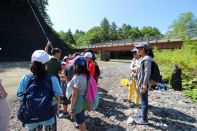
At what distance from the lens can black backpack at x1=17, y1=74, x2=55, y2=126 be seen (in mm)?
4059

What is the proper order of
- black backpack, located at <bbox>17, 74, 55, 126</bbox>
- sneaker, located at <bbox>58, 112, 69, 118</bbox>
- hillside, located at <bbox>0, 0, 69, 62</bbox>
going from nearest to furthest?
black backpack, located at <bbox>17, 74, 55, 126</bbox> → sneaker, located at <bbox>58, 112, 69, 118</bbox> → hillside, located at <bbox>0, 0, 69, 62</bbox>

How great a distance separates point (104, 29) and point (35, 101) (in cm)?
13745

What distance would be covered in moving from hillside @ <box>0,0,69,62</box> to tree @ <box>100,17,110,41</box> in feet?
318

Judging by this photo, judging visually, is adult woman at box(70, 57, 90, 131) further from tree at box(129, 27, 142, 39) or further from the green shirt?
tree at box(129, 27, 142, 39)

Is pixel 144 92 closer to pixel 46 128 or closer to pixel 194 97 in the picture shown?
pixel 46 128

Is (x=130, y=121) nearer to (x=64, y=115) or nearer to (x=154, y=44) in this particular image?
(x=64, y=115)

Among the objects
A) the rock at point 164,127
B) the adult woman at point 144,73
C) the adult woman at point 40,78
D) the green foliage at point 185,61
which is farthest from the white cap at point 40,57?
the green foliage at point 185,61

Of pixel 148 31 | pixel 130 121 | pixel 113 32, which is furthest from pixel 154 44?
pixel 148 31

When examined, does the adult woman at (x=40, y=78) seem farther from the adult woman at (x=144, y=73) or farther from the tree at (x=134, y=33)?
the tree at (x=134, y=33)

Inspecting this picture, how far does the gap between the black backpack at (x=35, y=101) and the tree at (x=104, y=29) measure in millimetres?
132523

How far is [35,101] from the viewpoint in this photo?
13.3 ft

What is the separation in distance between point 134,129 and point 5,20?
107ft

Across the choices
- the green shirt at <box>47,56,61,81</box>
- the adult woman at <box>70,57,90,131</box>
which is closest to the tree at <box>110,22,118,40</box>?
the green shirt at <box>47,56,61,81</box>

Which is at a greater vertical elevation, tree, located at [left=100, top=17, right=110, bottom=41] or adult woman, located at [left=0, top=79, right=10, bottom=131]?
tree, located at [left=100, top=17, right=110, bottom=41]
